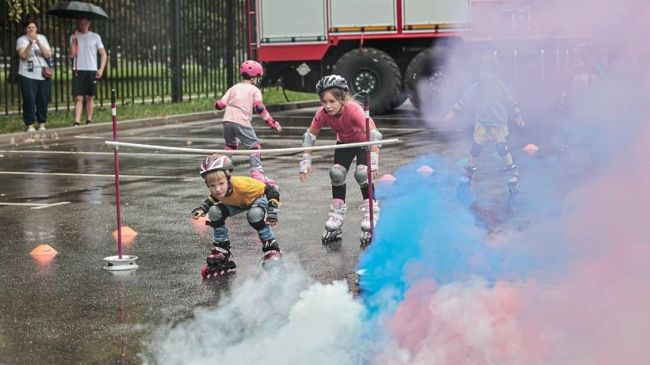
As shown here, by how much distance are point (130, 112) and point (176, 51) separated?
3043mm

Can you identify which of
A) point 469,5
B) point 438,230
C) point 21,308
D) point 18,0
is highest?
point 18,0

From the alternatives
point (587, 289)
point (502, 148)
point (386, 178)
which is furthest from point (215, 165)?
point (386, 178)

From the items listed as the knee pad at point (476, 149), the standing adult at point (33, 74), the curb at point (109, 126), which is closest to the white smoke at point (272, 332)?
the knee pad at point (476, 149)

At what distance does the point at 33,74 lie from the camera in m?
18.3

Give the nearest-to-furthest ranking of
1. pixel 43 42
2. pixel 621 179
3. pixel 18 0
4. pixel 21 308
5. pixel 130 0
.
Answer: pixel 621 179
pixel 21 308
pixel 43 42
pixel 18 0
pixel 130 0

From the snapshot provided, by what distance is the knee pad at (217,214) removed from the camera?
777 centimetres

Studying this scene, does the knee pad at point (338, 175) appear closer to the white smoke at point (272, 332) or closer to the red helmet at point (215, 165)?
the red helmet at point (215, 165)

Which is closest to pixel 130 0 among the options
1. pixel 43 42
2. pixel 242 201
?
pixel 43 42

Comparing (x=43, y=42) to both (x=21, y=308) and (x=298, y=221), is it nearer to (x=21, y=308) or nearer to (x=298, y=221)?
(x=298, y=221)

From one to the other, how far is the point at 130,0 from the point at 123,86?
6.33 ft

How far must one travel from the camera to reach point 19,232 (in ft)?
31.6

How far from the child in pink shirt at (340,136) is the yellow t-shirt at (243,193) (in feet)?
3.08

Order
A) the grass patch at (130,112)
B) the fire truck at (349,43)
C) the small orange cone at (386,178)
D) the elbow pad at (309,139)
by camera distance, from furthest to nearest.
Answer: the fire truck at (349,43)
the grass patch at (130,112)
the small orange cone at (386,178)
the elbow pad at (309,139)

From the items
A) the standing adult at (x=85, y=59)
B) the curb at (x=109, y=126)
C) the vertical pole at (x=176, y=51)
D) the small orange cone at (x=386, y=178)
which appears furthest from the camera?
the vertical pole at (x=176, y=51)
